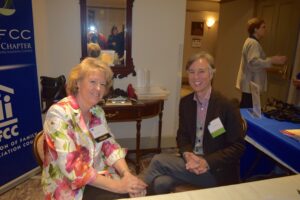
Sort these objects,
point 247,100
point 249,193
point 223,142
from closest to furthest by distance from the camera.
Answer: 1. point 249,193
2. point 223,142
3. point 247,100

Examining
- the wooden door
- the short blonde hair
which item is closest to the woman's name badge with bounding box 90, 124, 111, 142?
the short blonde hair

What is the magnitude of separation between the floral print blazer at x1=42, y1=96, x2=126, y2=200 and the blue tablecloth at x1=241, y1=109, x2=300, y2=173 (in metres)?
1.22

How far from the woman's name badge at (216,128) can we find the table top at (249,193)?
47cm

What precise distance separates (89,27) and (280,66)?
2865mm

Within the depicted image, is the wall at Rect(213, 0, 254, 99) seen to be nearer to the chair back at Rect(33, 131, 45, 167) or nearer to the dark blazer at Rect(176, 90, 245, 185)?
the dark blazer at Rect(176, 90, 245, 185)

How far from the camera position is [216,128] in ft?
5.07

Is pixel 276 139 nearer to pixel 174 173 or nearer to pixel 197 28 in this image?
pixel 174 173

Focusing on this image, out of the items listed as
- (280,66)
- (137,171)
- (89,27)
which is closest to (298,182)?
(137,171)

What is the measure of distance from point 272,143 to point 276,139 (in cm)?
7

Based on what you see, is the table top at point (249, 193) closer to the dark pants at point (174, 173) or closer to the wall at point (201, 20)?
the dark pants at point (174, 173)

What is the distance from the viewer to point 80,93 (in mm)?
1372

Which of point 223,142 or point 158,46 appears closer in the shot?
point 223,142

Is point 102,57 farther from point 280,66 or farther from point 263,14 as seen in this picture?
point 263,14

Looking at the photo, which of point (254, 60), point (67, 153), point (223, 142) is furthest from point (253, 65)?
point (67, 153)
